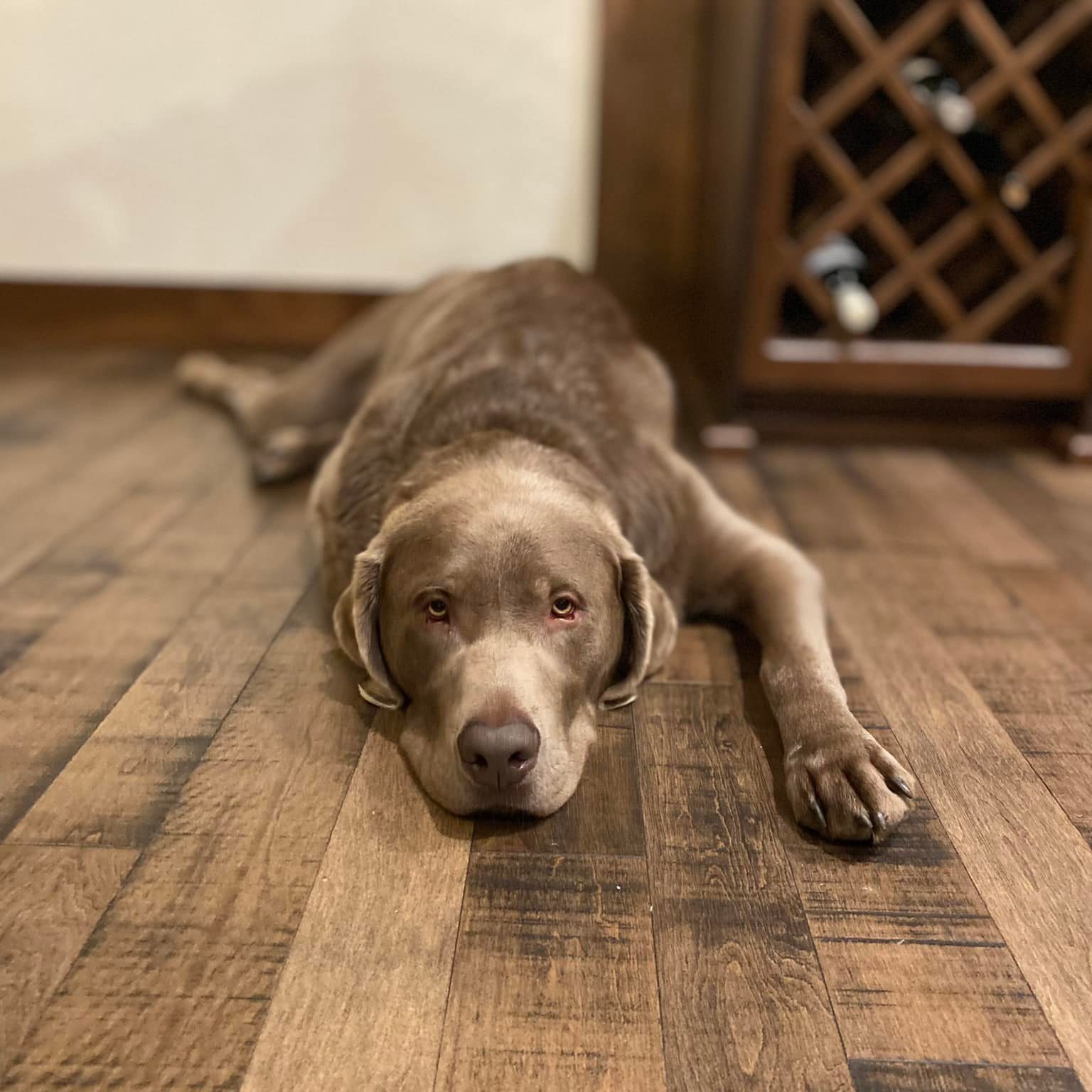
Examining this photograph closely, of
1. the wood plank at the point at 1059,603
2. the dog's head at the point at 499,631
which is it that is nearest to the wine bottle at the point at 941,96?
the wood plank at the point at 1059,603

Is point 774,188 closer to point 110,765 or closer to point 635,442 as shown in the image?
point 635,442

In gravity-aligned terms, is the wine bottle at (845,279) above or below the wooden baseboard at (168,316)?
above

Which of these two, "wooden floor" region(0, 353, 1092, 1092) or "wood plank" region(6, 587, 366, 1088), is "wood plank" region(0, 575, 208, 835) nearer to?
"wooden floor" region(0, 353, 1092, 1092)

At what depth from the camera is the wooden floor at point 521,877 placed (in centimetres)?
104

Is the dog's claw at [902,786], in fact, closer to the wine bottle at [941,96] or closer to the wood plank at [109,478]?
the wood plank at [109,478]

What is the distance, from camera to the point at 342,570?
1.84m

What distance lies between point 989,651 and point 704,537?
0.53m

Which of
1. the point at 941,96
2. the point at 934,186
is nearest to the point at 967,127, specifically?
the point at 941,96

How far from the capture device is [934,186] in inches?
119

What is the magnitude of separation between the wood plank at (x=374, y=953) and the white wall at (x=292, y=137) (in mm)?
2704

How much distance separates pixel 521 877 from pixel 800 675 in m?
0.57

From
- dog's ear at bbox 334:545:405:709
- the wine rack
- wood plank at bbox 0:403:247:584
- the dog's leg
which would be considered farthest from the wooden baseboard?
dog's ear at bbox 334:545:405:709

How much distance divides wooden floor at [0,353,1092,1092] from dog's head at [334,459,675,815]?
0.07m

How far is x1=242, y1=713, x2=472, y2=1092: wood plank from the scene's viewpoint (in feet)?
3.32
